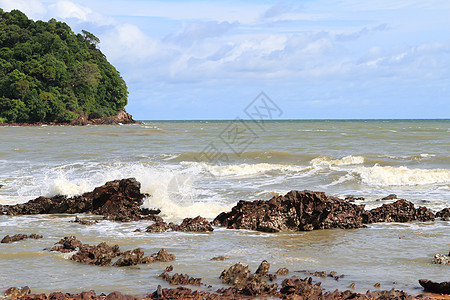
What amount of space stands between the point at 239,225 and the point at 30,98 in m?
74.4

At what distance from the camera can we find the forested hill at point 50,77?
75.0 metres

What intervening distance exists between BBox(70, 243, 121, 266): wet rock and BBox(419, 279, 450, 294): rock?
350 centimetres

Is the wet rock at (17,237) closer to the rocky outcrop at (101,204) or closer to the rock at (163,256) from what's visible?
the rocky outcrop at (101,204)

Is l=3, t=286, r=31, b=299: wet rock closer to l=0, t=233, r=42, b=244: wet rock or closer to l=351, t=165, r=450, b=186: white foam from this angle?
l=0, t=233, r=42, b=244: wet rock

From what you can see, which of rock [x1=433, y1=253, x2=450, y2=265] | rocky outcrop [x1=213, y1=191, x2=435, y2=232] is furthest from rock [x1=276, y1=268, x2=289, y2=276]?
rocky outcrop [x1=213, y1=191, x2=435, y2=232]

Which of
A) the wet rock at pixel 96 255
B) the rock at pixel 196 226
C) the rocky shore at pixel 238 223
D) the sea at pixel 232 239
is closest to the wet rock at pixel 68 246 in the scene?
the rocky shore at pixel 238 223

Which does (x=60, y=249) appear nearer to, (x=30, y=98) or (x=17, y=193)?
(x=17, y=193)

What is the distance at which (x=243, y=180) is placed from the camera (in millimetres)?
15062

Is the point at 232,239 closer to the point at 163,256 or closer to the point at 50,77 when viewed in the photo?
the point at 163,256

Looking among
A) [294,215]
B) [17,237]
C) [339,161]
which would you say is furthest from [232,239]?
[339,161]

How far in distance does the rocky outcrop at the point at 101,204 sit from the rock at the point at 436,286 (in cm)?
545

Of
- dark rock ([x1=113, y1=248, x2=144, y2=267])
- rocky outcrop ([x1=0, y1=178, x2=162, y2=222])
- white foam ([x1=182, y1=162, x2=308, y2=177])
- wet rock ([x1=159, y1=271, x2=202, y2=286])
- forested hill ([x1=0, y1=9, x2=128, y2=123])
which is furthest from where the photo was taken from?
forested hill ([x1=0, y1=9, x2=128, y2=123])

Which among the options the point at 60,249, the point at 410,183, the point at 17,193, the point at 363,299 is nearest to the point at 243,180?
the point at 410,183

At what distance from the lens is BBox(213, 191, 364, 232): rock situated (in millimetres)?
7879
